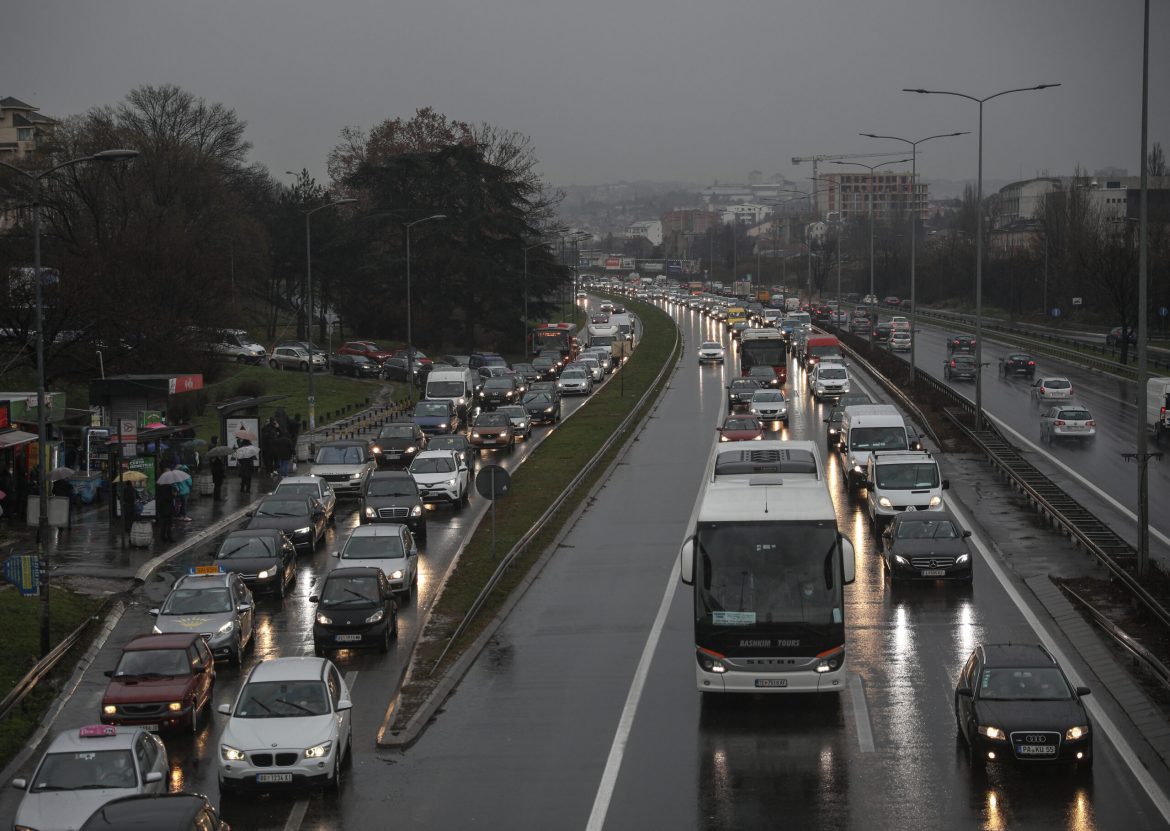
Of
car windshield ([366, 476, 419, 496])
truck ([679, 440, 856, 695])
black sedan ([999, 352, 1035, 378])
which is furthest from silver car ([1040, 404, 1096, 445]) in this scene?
truck ([679, 440, 856, 695])

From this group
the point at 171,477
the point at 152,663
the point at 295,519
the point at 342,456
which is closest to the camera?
the point at 152,663

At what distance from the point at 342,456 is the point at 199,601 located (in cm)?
1808

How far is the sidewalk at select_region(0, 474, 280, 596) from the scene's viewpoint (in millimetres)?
31062

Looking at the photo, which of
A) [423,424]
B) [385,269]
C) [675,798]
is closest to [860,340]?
[385,269]

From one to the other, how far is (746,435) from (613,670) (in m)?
25.4

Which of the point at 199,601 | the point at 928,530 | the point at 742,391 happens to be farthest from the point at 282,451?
the point at 928,530

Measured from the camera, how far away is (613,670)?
22531 mm

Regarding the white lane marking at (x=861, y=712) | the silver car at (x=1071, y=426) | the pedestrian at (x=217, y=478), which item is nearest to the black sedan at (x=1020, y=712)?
the white lane marking at (x=861, y=712)

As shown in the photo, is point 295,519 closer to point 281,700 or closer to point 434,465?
point 434,465

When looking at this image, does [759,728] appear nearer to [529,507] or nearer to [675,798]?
[675,798]

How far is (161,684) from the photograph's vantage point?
19875mm

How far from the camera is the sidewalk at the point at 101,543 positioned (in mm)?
31062

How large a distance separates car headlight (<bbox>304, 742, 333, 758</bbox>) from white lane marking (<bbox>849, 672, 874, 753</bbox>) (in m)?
6.81

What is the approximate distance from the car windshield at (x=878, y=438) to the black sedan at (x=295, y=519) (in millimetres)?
16066
